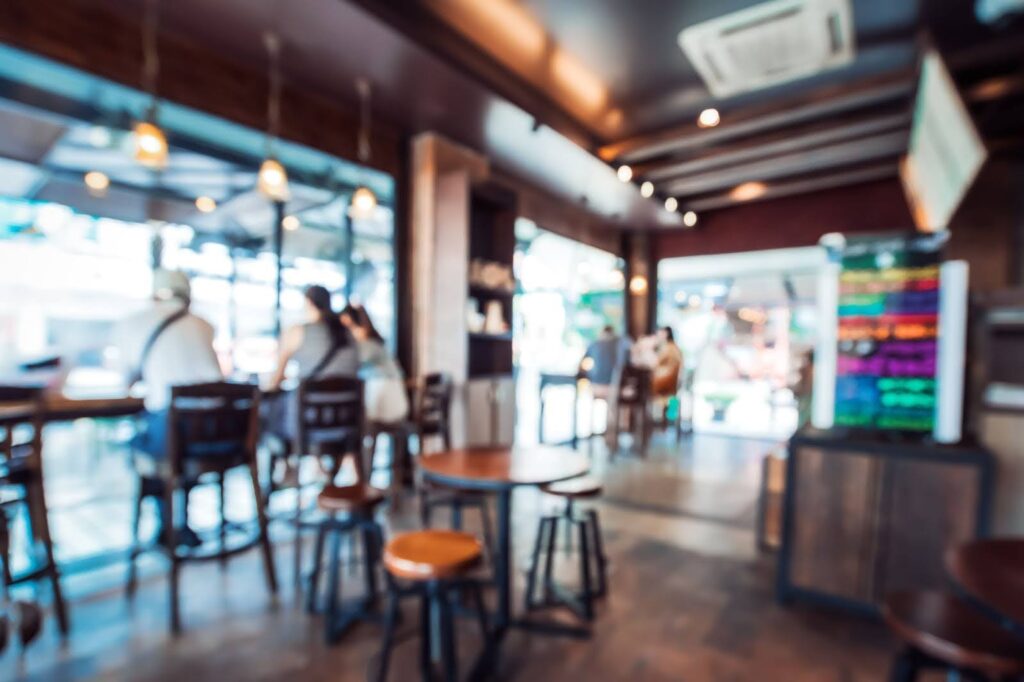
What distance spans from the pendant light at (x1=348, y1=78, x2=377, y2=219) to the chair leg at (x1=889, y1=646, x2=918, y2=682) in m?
4.13

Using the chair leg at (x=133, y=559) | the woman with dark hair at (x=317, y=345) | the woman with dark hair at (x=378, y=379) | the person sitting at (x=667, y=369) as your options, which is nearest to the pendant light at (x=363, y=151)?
the woman with dark hair at (x=378, y=379)

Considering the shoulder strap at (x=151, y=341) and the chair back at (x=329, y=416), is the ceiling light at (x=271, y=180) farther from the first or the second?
the chair back at (x=329, y=416)

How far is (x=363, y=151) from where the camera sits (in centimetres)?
457

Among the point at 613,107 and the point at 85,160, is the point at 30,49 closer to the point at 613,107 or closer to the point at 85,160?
the point at 85,160

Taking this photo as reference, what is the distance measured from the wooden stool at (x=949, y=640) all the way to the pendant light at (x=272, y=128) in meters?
3.97

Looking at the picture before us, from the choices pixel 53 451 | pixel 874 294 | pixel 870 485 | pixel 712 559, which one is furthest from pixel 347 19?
pixel 53 451

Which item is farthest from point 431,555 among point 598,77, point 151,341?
point 598,77

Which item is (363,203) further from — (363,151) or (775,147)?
(775,147)

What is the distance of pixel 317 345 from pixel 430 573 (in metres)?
2.11

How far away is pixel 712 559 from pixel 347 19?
418 centimetres

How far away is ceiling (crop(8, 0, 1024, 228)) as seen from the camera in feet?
10.6

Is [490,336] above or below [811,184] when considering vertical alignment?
below

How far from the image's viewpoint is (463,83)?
12.3 ft

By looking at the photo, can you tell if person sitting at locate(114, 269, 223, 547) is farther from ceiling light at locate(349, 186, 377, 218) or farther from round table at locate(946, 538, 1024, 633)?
round table at locate(946, 538, 1024, 633)
